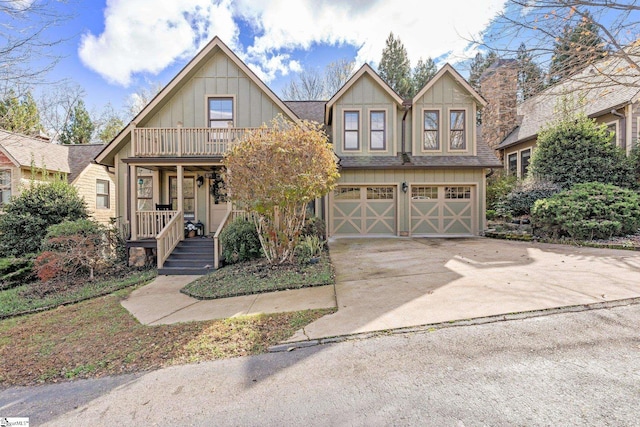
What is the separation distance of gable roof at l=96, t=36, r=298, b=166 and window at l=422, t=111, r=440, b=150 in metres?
5.75

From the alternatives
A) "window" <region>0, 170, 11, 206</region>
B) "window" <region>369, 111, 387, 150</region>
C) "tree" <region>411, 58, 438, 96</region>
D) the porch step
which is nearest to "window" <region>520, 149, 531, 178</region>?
"window" <region>369, 111, 387, 150</region>

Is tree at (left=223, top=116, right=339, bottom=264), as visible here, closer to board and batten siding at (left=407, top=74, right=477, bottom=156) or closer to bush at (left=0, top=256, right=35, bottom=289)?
board and batten siding at (left=407, top=74, right=477, bottom=156)

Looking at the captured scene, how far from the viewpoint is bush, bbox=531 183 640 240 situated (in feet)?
29.7

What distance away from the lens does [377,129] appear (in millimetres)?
12766

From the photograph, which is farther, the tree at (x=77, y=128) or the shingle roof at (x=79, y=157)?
the tree at (x=77, y=128)

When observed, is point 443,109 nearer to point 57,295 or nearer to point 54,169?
point 57,295

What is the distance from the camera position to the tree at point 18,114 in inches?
329

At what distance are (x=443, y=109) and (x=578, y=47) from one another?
6529mm

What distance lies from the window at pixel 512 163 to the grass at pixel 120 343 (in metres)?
18.5

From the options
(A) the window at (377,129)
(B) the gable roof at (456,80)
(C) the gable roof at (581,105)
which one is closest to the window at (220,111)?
(A) the window at (377,129)

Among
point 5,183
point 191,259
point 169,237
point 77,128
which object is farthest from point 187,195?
point 77,128

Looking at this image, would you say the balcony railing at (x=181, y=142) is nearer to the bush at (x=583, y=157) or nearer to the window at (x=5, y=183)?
the window at (x=5, y=183)

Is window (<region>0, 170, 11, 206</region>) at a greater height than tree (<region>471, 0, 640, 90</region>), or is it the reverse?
tree (<region>471, 0, 640, 90</region>)

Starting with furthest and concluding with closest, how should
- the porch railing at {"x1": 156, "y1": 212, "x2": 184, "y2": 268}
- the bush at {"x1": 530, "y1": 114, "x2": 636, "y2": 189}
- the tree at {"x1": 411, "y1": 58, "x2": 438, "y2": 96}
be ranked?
the tree at {"x1": 411, "y1": 58, "x2": 438, "y2": 96}
the bush at {"x1": 530, "y1": 114, "x2": 636, "y2": 189}
the porch railing at {"x1": 156, "y1": 212, "x2": 184, "y2": 268}
